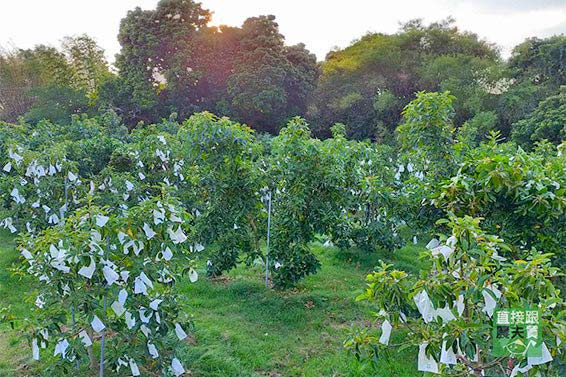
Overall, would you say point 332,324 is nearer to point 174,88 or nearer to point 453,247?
point 453,247

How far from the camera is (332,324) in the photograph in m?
4.28

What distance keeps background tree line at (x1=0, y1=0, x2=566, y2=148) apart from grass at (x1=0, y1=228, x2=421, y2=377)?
9374mm

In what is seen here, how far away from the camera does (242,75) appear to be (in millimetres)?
14539

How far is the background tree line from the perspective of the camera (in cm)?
1471

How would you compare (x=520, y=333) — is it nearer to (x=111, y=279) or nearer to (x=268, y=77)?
(x=111, y=279)

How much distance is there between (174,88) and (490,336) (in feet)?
48.1

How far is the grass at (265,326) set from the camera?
3.42 meters

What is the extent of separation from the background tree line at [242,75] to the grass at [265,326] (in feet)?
30.8

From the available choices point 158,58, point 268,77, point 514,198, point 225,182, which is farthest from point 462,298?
point 158,58

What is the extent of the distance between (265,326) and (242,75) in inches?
454

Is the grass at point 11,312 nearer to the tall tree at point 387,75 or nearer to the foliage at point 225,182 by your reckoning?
the foliage at point 225,182

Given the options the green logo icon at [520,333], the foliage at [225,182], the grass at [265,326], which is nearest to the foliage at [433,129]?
the grass at [265,326]

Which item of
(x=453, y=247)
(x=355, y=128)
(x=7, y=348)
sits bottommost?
(x=7, y=348)

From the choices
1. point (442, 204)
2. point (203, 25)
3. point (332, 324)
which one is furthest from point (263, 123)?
point (442, 204)
